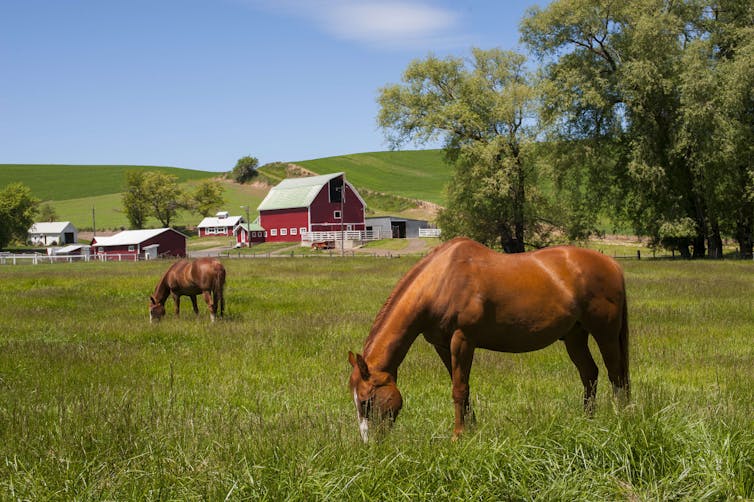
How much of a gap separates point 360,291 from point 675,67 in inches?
1079

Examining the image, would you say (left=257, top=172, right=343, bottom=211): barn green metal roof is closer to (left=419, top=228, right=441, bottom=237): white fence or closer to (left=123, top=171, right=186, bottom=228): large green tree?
(left=419, top=228, right=441, bottom=237): white fence

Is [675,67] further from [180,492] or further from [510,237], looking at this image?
[180,492]

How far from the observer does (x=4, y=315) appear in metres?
17.2

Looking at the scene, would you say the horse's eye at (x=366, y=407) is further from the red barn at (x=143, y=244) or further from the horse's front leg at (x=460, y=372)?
the red barn at (x=143, y=244)

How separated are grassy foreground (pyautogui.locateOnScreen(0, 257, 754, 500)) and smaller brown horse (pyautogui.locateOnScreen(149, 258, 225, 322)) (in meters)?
Result: 1.47

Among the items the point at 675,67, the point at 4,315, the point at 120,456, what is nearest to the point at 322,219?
the point at 675,67

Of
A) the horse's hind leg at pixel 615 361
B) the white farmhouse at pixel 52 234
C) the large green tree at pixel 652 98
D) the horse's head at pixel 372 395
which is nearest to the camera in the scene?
the horse's head at pixel 372 395

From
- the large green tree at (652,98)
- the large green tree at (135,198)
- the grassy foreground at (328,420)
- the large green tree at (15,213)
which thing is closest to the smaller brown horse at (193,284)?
the grassy foreground at (328,420)

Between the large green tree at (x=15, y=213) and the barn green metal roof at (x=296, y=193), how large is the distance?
34884 mm

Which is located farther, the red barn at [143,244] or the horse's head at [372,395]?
the red barn at [143,244]

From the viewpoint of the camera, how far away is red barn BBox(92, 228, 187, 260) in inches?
3140

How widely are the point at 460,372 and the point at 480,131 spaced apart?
4346 centimetres

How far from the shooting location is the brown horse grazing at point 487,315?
6.10 m

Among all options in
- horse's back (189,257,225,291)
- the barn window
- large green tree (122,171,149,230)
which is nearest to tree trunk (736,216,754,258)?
horse's back (189,257,225,291)
